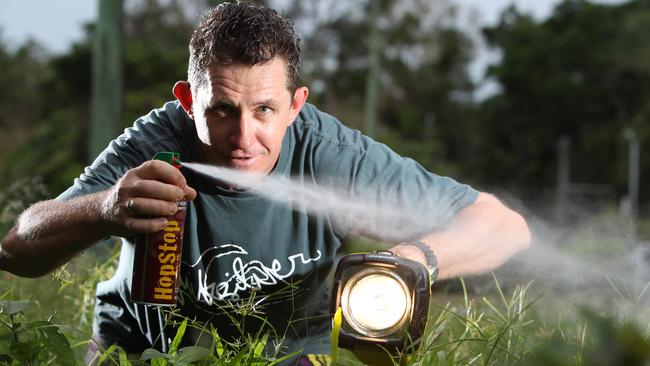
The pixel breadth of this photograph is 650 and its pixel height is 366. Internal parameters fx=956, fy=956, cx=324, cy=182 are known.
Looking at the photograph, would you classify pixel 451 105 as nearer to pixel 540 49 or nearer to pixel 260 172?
pixel 540 49

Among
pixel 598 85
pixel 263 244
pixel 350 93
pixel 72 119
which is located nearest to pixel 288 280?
pixel 263 244

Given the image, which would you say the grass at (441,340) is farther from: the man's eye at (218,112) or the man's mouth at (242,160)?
the man's eye at (218,112)

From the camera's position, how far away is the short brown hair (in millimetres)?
2758

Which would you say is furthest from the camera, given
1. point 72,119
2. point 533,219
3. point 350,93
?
point 350,93

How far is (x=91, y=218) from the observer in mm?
2543

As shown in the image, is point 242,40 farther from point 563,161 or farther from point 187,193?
point 563,161

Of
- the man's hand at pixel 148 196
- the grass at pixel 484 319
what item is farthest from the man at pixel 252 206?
the man's hand at pixel 148 196

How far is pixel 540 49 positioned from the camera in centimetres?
4756

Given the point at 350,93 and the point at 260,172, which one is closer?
the point at 260,172

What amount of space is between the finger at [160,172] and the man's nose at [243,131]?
46 cm

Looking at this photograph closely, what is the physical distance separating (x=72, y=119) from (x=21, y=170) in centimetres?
1145

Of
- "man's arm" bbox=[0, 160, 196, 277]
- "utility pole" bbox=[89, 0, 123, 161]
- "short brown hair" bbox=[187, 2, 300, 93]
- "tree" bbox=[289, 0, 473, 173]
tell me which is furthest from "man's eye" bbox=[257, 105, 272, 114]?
"tree" bbox=[289, 0, 473, 173]

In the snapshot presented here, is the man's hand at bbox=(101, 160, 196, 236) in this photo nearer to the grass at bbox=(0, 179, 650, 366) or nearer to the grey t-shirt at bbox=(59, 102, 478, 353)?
the grass at bbox=(0, 179, 650, 366)

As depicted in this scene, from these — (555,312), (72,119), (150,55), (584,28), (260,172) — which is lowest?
(555,312)
